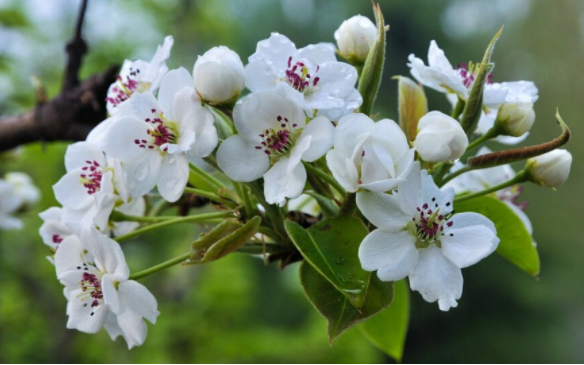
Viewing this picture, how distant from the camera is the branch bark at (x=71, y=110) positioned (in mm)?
1000

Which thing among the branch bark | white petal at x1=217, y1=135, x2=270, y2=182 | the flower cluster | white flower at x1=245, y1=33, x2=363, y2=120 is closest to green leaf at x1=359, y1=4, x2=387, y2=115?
white flower at x1=245, y1=33, x2=363, y2=120

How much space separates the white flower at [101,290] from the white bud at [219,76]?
17 centimetres

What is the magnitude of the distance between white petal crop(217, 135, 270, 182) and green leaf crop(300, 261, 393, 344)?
11cm

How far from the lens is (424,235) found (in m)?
0.60

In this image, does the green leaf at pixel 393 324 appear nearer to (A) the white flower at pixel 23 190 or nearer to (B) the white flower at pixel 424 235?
(B) the white flower at pixel 424 235

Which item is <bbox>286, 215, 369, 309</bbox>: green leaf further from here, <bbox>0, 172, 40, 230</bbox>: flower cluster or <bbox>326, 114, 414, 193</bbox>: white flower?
<bbox>0, 172, 40, 230</bbox>: flower cluster

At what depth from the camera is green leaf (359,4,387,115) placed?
Result: 0.63 metres

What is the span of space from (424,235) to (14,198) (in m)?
1.01

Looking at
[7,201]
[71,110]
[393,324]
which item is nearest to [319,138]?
[393,324]

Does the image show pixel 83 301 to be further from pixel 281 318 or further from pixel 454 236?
pixel 281 318

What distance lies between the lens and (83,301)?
69 centimetres

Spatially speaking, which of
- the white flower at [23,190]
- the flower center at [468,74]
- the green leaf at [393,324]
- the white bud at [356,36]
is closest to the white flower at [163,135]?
the white bud at [356,36]

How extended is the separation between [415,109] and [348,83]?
16 cm

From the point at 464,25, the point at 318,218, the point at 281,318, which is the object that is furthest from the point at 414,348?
the point at 318,218
